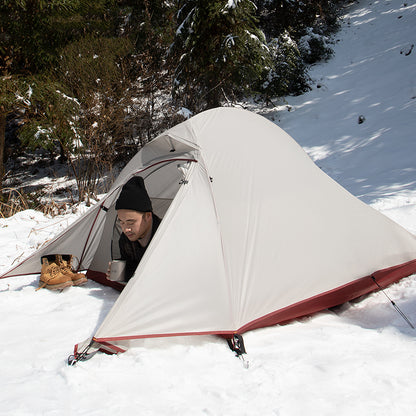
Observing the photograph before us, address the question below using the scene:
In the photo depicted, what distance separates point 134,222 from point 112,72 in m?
7.73

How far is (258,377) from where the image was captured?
2113mm

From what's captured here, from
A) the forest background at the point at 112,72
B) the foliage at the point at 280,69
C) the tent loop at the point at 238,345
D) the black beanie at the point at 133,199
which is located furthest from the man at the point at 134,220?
the foliage at the point at 280,69

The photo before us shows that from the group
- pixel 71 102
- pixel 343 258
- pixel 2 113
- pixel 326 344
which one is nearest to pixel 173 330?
pixel 326 344

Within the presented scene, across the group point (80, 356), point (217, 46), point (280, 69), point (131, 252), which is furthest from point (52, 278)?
point (280, 69)

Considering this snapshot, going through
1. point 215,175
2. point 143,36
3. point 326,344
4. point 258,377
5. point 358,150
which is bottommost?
point 358,150

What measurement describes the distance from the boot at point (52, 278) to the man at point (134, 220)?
0.52m

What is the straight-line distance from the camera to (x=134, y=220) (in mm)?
3055

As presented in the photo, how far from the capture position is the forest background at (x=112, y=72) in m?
8.65

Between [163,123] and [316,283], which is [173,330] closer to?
[316,283]

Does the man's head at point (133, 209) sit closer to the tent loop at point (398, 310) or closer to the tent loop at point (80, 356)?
the tent loop at point (80, 356)

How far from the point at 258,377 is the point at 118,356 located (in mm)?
800

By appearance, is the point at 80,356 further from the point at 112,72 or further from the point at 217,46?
the point at 217,46

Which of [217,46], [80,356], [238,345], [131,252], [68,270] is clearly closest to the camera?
[80,356]

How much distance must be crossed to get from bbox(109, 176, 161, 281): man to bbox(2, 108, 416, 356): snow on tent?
0.37 m
